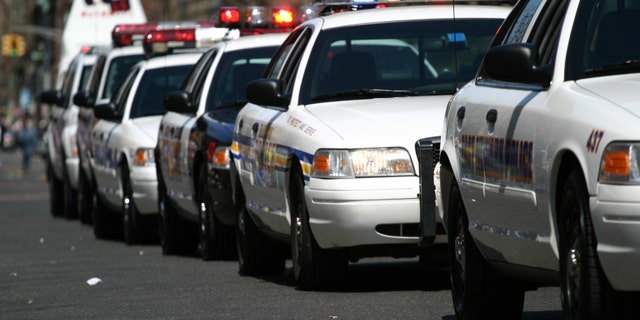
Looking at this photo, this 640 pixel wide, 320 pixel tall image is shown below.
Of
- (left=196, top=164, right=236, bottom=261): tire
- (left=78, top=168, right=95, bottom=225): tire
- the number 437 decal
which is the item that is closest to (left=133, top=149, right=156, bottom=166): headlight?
(left=196, top=164, right=236, bottom=261): tire

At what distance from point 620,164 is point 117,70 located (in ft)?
48.8

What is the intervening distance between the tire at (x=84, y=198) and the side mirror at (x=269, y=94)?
10.3 metres

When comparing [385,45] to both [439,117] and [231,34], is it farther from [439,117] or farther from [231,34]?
[231,34]

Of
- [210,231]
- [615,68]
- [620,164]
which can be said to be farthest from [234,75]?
[620,164]

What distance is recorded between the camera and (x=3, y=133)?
76.1m

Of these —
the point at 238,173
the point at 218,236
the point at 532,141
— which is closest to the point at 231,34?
the point at 218,236

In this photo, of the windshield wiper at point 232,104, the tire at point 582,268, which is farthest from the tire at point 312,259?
the windshield wiper at point 232,104

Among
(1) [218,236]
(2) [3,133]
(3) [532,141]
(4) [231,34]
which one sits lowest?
(2) [3,133]

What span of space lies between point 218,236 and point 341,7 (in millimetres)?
2166

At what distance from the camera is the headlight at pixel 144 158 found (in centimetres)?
1633

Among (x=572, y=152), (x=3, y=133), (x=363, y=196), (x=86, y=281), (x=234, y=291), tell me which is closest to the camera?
(x=572, y=152)

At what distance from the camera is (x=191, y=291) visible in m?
10.8

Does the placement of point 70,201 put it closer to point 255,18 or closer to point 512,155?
point 255,18

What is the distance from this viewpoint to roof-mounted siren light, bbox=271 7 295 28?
48.0ft
